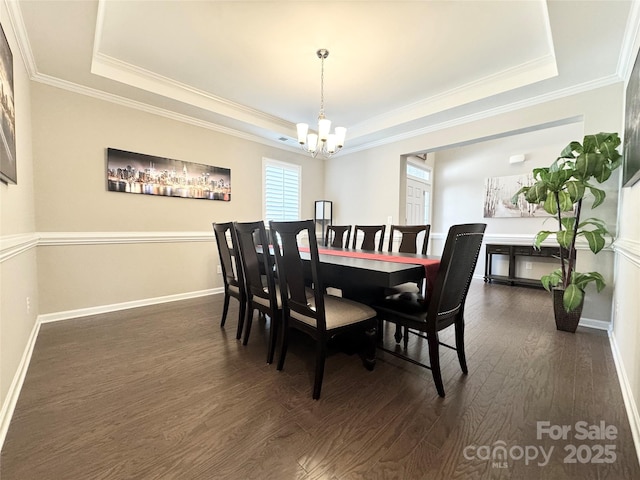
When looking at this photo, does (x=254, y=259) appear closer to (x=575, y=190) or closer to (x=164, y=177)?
(x=164, y=177)

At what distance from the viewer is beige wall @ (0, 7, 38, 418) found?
1.50 metres

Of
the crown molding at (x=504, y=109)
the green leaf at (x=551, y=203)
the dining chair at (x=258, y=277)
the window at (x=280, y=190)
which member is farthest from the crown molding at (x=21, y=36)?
the green leaf at (x=551, y=203)

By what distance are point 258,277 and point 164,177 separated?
7.83ft

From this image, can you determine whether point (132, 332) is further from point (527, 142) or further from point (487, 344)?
point (527, 142)

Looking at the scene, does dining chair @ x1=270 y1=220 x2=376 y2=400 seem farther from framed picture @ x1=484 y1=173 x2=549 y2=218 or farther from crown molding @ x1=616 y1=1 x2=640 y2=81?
framed picture @ x1=484 y1=173 x2=549 y2=218

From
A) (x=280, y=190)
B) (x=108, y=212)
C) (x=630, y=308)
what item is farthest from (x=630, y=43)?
(x=108, y=212)

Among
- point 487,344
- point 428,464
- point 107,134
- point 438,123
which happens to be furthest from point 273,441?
point 438,123

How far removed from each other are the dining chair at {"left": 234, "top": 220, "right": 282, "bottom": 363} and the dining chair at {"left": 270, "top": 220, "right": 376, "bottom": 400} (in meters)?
0.12

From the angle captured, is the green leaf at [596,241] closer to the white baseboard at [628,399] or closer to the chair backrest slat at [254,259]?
the white baseboard at [628,399]

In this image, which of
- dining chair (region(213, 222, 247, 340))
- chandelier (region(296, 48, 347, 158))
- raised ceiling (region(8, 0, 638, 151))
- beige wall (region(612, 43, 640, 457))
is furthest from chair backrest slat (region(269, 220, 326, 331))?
raised ceiling (region(8, 0, 638, 151))

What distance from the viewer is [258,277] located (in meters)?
2.08

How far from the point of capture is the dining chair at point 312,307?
5.17ft

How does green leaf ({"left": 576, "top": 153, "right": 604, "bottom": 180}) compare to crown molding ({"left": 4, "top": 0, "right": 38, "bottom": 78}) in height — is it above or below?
below

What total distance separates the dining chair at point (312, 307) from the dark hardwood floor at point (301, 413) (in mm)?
256
